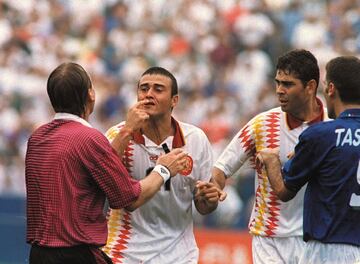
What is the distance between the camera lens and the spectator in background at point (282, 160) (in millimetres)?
9242

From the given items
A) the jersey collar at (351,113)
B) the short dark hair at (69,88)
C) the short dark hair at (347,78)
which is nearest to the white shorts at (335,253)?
the jersey collar at (351,113)

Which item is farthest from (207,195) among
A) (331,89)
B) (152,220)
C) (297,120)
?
(331,89)

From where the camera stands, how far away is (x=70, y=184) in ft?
24.5

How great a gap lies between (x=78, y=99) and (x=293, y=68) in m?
2.11

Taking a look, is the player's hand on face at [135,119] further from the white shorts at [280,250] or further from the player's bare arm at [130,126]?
the white shorts at [280,250]

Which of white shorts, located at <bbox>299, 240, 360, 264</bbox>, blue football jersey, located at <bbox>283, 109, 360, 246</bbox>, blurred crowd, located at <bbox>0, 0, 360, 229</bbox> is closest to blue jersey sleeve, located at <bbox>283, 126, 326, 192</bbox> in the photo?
blue football jersey, located at <bbox>283, 109, 360, 246</bbox>

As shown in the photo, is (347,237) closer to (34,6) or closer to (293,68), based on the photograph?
(293,68)

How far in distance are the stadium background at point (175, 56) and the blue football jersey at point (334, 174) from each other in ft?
27.3

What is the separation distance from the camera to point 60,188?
745 centimetres

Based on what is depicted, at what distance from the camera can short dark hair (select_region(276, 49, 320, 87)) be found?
9008mm

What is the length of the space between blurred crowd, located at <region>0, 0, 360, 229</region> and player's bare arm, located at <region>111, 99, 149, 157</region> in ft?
28.1

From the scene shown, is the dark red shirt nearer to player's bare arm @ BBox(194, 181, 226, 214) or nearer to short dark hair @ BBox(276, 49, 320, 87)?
player's bare arm @ BBox(194, 181, 226, 214)

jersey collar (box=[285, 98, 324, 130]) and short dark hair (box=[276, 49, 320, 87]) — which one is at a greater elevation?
short dark hair (box=[276, 49, 320, 87])

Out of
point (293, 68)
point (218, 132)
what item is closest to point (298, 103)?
point (293, 68)
